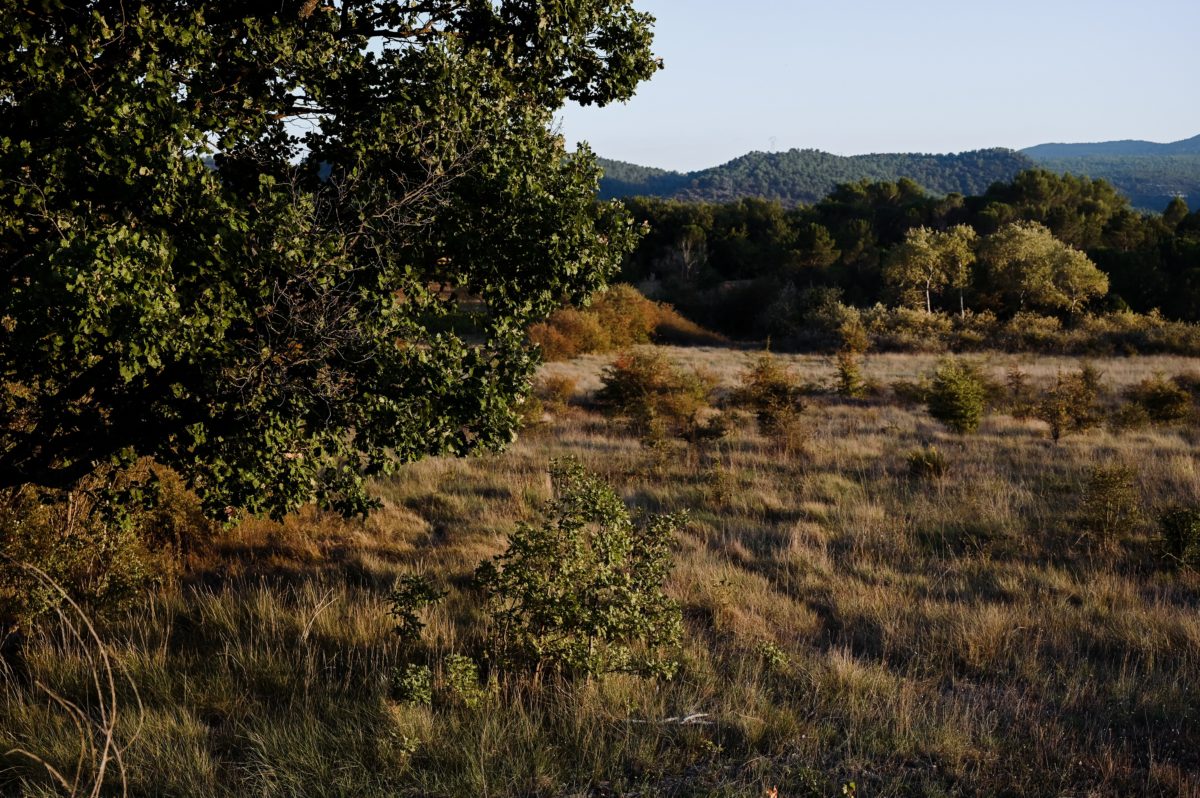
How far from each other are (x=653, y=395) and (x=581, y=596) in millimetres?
13488

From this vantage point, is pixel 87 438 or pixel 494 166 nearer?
pixel 494 166

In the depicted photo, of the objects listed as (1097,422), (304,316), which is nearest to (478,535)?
(304,316)

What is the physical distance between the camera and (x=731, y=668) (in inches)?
242

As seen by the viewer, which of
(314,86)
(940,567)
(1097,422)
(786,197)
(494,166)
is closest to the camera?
(494,166)

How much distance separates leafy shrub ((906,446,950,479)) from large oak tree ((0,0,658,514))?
9528mm

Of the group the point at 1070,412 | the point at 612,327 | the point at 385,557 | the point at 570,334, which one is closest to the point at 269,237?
the point at 385,557

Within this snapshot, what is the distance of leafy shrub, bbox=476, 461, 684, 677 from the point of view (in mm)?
5609

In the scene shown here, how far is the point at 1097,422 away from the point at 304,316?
16.9m

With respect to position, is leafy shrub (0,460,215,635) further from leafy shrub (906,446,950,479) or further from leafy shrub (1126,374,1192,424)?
leafy shrub (1126,374,1192,424)

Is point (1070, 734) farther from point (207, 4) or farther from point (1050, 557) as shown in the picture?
Result: point (207, 4)

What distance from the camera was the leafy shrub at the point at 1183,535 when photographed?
8.87 metres

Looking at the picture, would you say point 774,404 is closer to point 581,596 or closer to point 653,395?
point 653,395

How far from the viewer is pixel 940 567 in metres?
9.04

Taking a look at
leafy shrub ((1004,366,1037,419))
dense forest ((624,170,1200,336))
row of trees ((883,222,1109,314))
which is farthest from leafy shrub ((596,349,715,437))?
row of trees ((883,222,1109,314))
